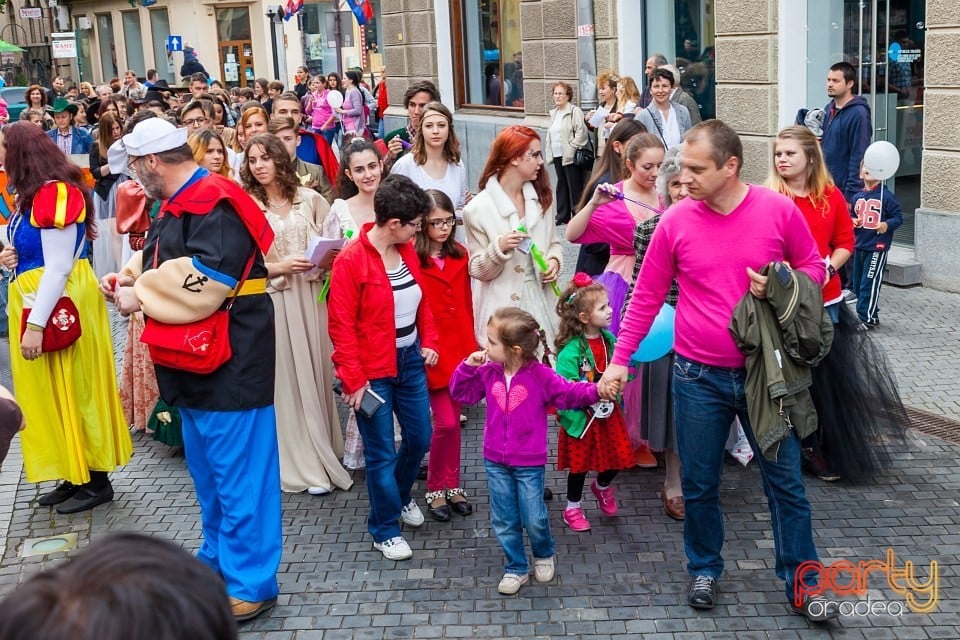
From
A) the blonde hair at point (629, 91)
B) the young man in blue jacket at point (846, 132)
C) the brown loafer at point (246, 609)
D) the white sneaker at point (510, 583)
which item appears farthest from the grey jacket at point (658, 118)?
the brown loafer at point (246, 609)

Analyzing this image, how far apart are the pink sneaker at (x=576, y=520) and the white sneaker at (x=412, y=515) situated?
0.69 meters

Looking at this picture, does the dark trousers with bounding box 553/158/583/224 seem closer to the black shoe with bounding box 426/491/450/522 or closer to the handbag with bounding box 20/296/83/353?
the black shoe with bounding box 426/491/450/522

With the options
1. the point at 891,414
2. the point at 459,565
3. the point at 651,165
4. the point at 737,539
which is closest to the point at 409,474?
the point at 459,565

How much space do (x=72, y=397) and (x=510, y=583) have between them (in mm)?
2615

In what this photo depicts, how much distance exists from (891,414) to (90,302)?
3986 millimetres

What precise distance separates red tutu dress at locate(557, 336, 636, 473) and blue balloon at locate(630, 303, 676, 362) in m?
0.25

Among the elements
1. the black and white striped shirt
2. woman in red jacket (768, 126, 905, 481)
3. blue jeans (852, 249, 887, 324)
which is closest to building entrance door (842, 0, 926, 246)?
blue jeans (852, 249, 887, 324)

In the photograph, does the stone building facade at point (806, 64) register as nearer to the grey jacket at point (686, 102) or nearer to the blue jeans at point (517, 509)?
the grey jacket at point (686, 102)

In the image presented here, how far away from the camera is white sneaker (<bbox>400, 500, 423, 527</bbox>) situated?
18.4 ft

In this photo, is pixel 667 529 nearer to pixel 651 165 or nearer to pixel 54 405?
pixel 651 165

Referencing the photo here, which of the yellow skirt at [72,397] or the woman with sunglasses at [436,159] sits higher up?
the woman with sunglasses at [436,159]

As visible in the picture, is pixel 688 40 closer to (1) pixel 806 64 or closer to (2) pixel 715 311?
(1) pixel 806 64

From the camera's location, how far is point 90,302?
6.08 meters

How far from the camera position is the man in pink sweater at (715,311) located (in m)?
4.25
